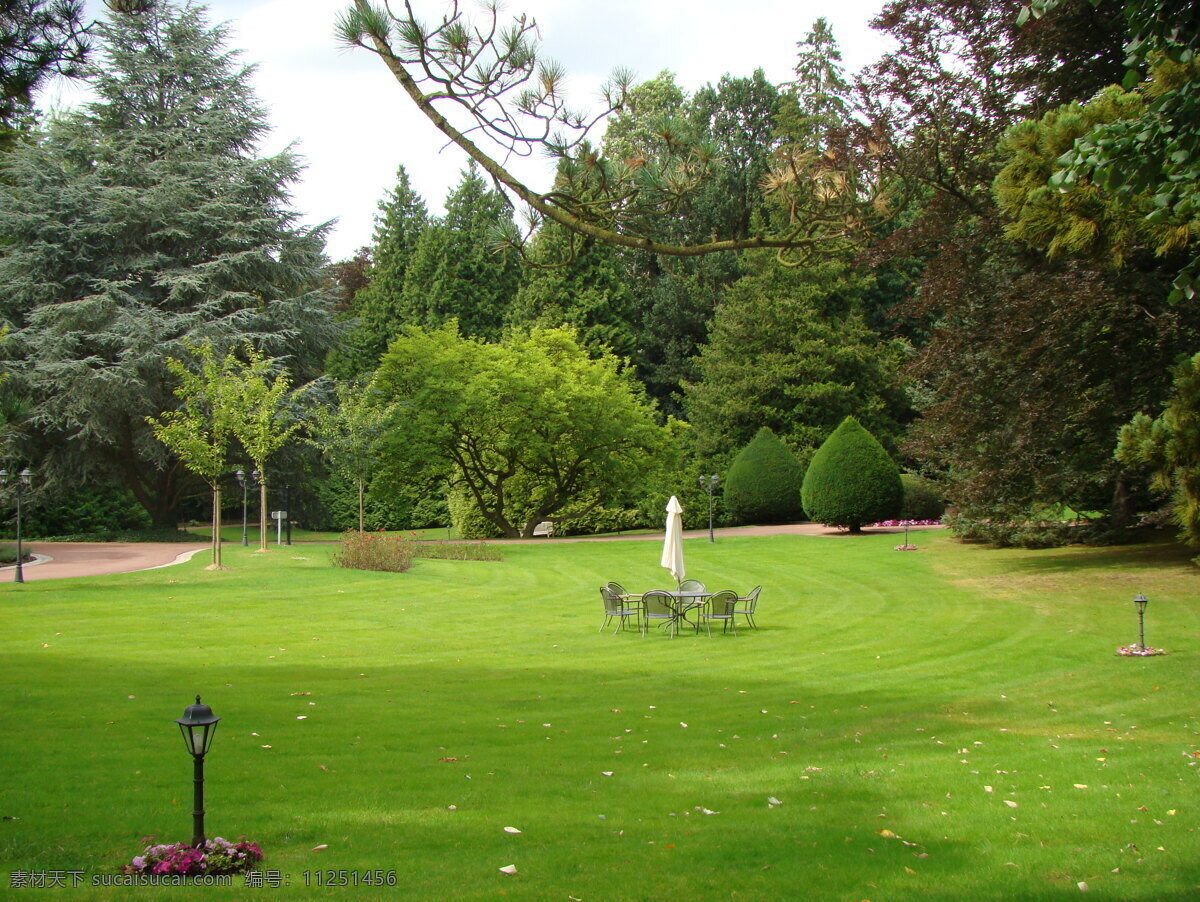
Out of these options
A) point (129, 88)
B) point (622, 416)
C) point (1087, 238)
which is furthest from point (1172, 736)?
point (129, 88)

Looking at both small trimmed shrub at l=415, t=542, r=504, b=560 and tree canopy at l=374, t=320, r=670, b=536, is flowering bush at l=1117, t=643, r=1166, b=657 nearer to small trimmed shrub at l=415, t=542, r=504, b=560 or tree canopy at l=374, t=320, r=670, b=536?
small trimmed shrub at l=415, t=542, r=504, b=560

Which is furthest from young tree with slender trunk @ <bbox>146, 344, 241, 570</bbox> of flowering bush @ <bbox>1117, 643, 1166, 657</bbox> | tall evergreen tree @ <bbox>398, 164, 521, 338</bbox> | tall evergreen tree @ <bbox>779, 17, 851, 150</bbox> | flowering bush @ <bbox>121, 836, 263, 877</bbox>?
tall evergreen tree @ <bbox>779, 17, 851, 150</bbox>

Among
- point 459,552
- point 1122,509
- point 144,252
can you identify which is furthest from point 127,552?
point 1122,509

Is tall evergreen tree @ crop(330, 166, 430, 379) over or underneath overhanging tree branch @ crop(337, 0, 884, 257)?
over

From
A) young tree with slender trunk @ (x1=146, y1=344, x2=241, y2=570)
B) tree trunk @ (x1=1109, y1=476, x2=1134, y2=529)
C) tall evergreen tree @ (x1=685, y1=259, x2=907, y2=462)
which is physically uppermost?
tall evergreen tree @ (x1=685, y1=259, x2=907, y2=462)

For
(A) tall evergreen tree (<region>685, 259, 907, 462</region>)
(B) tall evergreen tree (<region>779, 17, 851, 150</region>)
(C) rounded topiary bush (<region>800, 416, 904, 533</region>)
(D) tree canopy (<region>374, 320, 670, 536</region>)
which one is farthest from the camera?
(B) tall evergreen tree (<region>779, 17, 851, 150</region>)

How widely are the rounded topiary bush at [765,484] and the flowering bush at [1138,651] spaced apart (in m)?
20.3

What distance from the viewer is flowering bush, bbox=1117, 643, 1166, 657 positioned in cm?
1266

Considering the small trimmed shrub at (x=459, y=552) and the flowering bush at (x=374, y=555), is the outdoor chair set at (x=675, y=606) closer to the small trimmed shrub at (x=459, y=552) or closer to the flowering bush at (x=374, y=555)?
the flowering bush at (x=374, y=555)

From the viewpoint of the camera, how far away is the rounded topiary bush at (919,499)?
32.6 metres

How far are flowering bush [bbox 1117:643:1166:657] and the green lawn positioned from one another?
35 centimetres

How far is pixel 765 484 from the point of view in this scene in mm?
33281

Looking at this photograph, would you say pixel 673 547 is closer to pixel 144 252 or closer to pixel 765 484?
pixel 765 484

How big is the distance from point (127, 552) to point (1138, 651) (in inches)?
987
